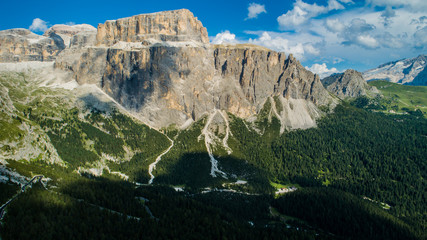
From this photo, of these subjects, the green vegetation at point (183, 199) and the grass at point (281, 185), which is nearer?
the green vegetation at point (183, 199)

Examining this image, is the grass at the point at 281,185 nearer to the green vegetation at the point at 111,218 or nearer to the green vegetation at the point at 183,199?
the green vegetation at the point at 183,199

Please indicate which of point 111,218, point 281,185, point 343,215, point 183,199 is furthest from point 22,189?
point 281,185

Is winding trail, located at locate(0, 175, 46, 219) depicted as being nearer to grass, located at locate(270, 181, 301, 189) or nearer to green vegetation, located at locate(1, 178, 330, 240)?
green vegetation, located at locate(1, 178, 330, 240)

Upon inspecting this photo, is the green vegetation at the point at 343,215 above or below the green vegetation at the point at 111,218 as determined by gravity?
below

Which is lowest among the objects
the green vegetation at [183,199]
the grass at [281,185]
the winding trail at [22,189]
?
the grass at [281,185]

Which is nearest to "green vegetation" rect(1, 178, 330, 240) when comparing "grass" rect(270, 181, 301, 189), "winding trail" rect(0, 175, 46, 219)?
"winding trail" rect(0, 175, 46, 219)

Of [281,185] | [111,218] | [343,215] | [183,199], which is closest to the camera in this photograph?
[111,218]

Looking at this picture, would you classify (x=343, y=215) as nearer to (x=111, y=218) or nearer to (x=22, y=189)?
(x=111, y=218)

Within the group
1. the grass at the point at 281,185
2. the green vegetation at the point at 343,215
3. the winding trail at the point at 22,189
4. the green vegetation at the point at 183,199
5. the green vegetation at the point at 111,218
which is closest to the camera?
the green vegetation at the point at 111,218

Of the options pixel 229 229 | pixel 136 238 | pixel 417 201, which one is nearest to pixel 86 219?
pixel 136 238

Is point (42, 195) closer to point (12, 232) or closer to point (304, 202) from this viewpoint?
point (12, 232)

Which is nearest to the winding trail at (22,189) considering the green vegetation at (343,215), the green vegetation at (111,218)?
the green vegetation at (111,218)
